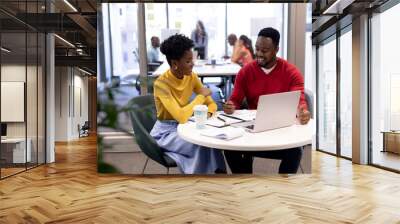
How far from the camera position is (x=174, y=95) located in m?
4.23

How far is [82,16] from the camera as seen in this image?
7535mm

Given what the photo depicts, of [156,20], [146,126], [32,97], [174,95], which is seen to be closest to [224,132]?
[174,95]

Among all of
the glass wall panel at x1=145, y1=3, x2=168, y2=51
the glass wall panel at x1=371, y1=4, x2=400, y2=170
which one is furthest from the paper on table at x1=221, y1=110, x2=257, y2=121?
the glass wall panel at x1=371, y1=4, x2=400, y2=170

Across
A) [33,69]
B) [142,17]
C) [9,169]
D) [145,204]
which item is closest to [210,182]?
[145,204]

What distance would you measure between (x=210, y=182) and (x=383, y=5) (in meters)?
4.22

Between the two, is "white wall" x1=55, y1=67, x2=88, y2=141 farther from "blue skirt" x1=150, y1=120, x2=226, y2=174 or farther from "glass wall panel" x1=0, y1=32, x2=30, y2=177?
"blue skirt" x1=150, y1=120, x2=226, y2=174

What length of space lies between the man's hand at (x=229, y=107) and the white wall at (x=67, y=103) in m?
11.0

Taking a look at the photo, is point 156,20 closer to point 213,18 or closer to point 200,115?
point 213,18

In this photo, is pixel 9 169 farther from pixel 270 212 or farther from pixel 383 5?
pixel 383 5

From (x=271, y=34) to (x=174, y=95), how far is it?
4.07ft

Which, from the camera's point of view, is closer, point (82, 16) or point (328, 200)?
point (328, 200)

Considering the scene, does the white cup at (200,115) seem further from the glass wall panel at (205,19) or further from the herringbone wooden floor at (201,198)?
the herringbone wooden floor at (201,198)

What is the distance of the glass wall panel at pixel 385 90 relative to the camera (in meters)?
6.51

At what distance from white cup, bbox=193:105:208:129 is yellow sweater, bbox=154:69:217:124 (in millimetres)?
66
